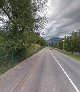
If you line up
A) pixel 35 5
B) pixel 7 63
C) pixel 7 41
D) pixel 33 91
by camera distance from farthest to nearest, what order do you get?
pixel 35 5 < pixel 7 41 < pixel 7 63 < pixel 33 91

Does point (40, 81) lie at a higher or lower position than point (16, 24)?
lower

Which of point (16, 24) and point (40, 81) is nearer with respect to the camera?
point (40, 81)

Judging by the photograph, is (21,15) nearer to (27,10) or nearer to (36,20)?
(27,10)

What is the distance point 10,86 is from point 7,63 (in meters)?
11.3

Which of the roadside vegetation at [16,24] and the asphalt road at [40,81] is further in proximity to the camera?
the roadside vegetation at [16,24]

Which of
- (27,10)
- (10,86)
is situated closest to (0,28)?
(27,10)

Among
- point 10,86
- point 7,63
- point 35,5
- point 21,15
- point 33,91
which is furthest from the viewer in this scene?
point 35,5

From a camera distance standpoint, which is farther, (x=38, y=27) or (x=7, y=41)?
(x=38, y=27)

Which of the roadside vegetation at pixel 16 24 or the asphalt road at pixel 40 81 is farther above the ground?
the roadside vegetation at pixel 16 24

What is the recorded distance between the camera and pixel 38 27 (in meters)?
36.5

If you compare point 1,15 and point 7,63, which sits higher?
point 1,15

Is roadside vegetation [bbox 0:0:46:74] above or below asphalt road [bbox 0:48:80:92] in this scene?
above

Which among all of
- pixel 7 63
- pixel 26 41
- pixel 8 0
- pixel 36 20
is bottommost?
→ pixel 7 63

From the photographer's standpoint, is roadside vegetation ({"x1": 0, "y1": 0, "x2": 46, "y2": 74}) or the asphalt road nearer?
the asphalt road
